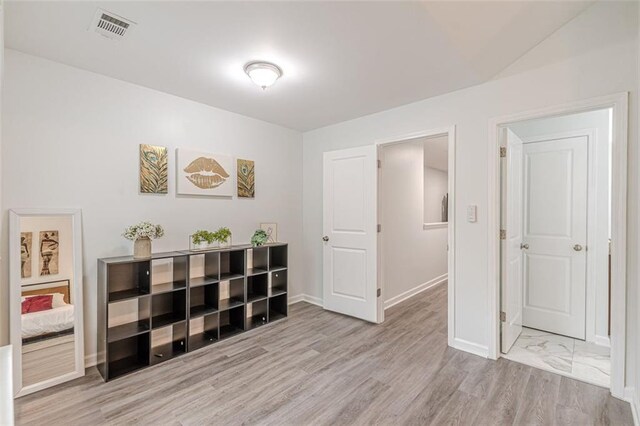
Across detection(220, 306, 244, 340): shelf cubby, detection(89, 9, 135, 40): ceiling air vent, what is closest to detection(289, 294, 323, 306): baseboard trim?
detection(220, 306, 244, 340): shelf cubby

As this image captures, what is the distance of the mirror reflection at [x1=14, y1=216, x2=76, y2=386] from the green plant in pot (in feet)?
5.35

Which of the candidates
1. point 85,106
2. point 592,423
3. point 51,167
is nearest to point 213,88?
point 85,106

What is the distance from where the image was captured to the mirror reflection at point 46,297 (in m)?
2.18

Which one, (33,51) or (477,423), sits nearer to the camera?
(477,423)

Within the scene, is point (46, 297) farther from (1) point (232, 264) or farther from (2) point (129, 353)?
(1) point (232, 264)

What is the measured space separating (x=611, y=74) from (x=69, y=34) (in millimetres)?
3662

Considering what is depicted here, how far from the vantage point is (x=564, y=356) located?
267cm

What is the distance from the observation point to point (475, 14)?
1861 millimetres

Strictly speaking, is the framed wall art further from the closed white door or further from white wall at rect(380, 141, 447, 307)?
white wall at rect(380, 141, 447, 307)

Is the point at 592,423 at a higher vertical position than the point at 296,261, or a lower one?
lower

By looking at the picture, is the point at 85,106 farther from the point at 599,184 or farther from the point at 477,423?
the point at 599,184

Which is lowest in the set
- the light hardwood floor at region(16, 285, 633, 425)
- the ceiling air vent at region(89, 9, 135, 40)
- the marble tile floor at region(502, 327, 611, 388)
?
the light hardwood floor at region(16, 285, 633, 425)

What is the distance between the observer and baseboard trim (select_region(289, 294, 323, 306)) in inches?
163

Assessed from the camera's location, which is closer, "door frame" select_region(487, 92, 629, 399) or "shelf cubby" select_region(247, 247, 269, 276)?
"door frame" select_region(487, 92, 629, 399)
